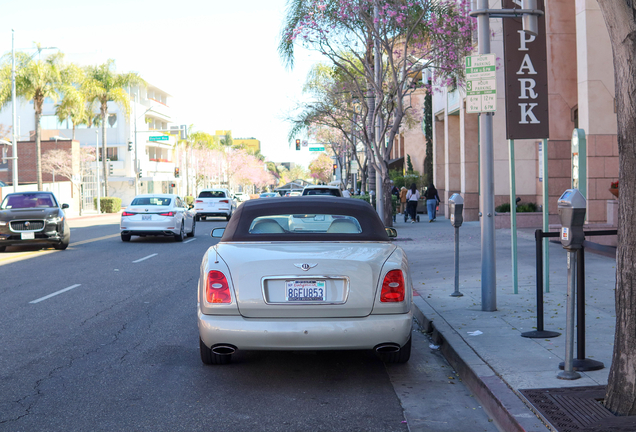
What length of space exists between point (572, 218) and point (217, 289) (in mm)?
2797

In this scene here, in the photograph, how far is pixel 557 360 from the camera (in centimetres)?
587

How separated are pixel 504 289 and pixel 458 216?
57.4 inches

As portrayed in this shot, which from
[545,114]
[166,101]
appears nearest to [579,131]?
[545,114]

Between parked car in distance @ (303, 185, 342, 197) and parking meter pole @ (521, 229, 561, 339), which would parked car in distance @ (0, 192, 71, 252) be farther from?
parking meter pole @ (521, 229, 561, 339)

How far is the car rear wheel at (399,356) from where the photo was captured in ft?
20.3

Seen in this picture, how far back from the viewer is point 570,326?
5090mm

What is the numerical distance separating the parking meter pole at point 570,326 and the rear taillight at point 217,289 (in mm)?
2608

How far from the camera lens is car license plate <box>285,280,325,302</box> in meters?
5.54

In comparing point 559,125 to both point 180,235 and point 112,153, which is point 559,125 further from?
point 112,153

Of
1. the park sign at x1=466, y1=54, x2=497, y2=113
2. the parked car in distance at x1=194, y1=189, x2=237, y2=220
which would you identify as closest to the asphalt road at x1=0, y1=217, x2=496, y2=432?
the park sign at x1=466, y1=54, x2=497, y2=113

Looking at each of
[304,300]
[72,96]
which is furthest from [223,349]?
[72,96]

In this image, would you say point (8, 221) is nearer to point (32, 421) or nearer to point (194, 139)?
point (32, 421)

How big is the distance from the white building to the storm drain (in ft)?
205

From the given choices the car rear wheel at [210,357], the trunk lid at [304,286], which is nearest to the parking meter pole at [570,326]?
the trunk lid at [304,286]
